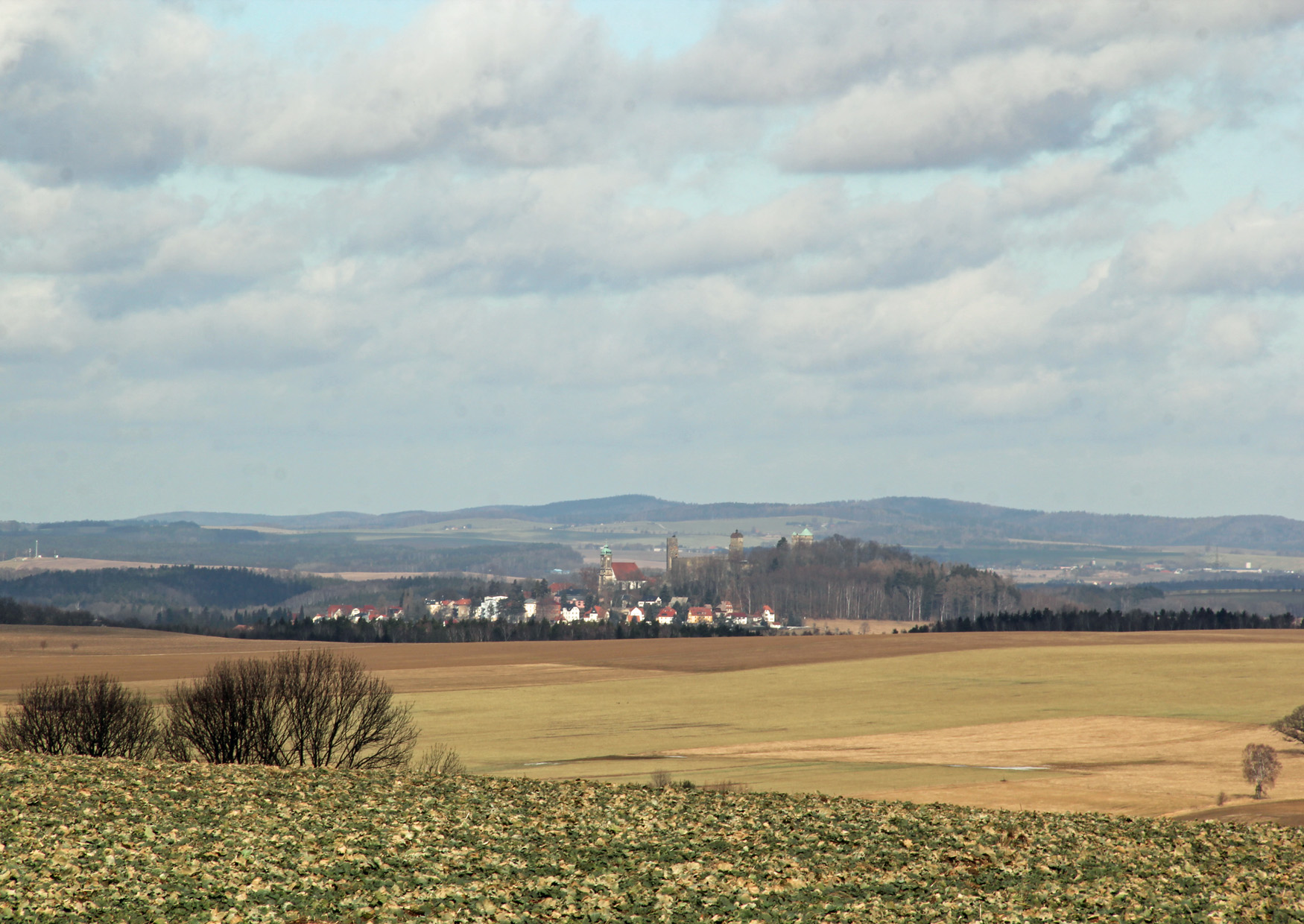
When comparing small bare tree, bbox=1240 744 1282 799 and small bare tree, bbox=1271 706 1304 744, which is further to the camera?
small bare tree, bbox=1271 706 1304 744

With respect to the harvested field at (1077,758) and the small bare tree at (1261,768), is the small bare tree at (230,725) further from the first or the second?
the small bare tree at (1261,768)

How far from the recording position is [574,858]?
24875mm

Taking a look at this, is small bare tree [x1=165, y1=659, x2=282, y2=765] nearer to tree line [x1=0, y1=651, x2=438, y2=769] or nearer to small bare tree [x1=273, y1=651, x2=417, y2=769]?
tree line [x1=0, y1=651, x2=438, y2=769]

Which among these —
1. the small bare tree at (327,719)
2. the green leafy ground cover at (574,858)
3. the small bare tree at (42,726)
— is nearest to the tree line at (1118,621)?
the small bare tree at (327,719)

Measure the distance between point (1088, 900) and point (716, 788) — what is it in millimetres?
19763

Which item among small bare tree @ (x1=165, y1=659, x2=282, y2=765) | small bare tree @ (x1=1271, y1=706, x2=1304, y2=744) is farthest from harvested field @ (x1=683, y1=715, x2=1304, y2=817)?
small bare tree @ (x1=165, y1=659, x2=282, y2=765)

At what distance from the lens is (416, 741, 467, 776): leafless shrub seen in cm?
5022

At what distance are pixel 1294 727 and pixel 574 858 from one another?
5050 centimetres

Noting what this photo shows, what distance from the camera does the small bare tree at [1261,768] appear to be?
166ft

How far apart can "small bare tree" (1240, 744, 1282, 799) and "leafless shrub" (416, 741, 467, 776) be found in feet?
101

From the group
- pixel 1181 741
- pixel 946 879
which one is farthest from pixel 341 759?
pixel 1181 741

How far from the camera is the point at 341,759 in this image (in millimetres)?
49531

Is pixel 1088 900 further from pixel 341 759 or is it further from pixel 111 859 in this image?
pixel 341 759

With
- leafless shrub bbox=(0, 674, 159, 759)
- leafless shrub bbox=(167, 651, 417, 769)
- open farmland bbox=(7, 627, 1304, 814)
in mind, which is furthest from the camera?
open farmland bbox=(7, 627, 1304, 814)
